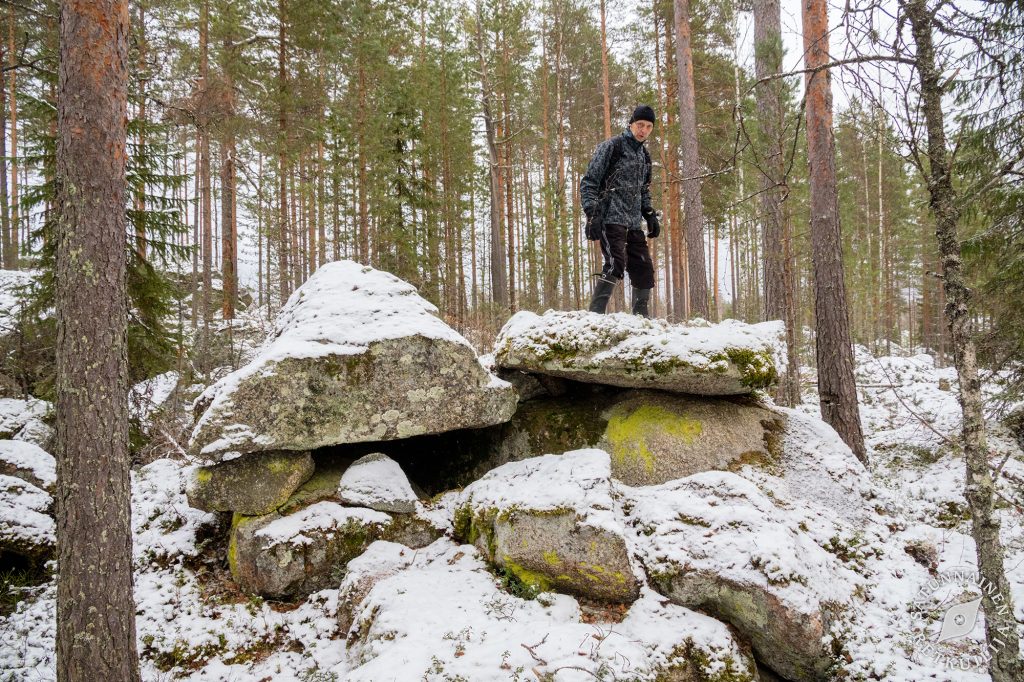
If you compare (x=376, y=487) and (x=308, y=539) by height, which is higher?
(x=376, y=487)

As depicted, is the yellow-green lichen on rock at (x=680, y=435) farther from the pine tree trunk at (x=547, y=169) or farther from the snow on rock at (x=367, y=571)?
the pine tree trunk at (x=547, y=169)

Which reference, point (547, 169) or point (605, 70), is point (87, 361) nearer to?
point (605, 70)

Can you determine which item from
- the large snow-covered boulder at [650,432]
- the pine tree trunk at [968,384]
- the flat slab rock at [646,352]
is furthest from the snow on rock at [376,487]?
the pine tree trunk at [968,384]

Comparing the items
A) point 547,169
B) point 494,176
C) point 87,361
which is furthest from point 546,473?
point 547,169

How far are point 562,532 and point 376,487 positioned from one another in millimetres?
2085

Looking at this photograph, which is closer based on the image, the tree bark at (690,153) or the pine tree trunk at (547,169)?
the tree bark at (690,153)

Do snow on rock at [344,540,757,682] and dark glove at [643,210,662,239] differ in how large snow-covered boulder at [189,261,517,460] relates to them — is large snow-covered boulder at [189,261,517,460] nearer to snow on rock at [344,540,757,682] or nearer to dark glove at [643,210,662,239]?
snow on rock at [344,540,757,682]

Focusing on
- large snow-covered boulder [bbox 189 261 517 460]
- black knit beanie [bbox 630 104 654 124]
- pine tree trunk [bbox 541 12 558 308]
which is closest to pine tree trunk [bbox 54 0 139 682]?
large snow-covered boulder [bbox 189 261 517 460]

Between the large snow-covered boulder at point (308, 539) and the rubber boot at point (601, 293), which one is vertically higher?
the rubber boot at point (601, 293)

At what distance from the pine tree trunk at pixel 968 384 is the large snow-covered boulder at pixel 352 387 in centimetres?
392

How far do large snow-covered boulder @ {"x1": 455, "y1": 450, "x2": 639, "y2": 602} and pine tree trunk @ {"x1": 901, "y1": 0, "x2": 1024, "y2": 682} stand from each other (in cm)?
222

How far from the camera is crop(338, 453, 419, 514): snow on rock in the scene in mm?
4934

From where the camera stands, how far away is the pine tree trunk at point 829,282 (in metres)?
6.35

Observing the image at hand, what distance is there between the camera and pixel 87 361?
11.1 feet
